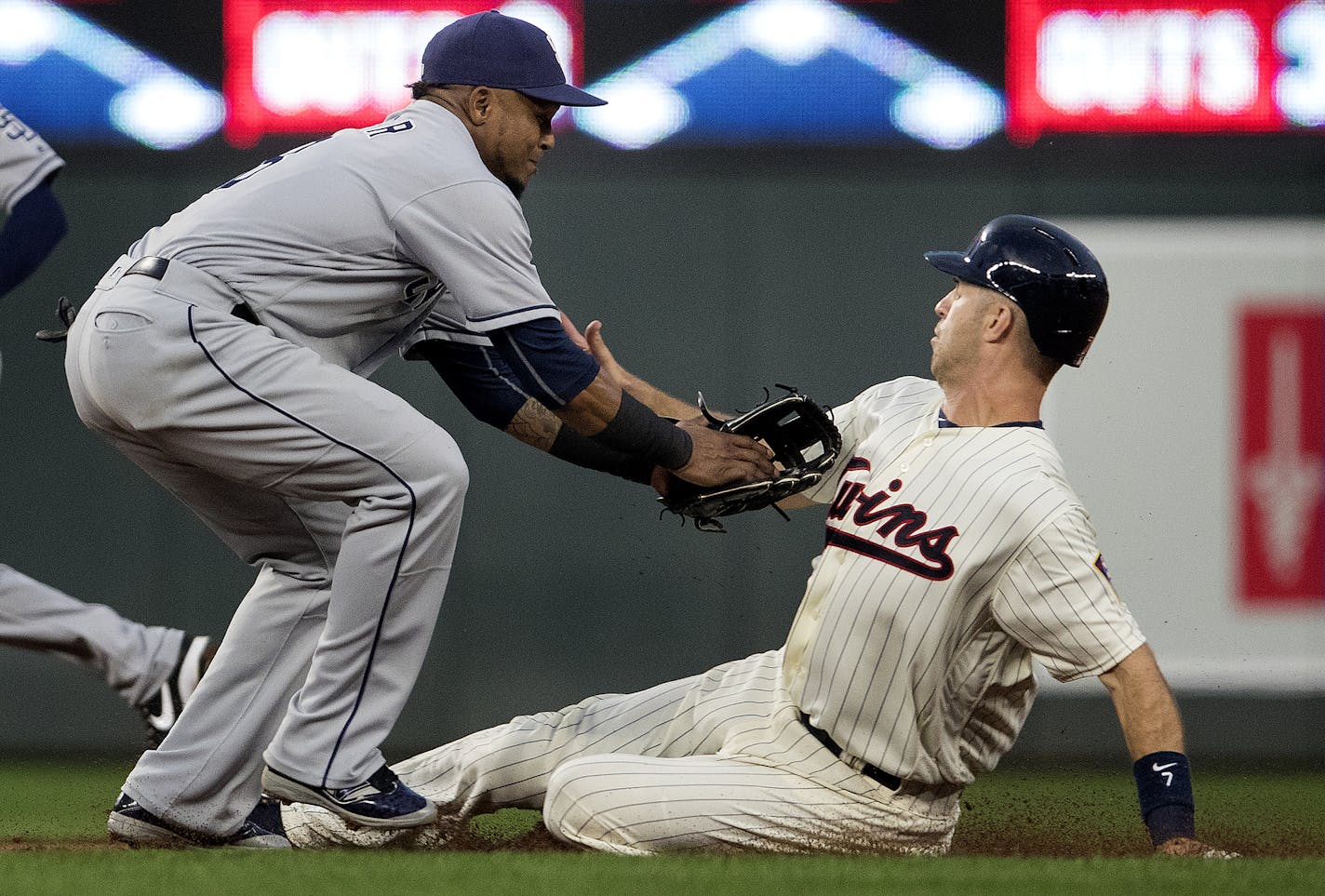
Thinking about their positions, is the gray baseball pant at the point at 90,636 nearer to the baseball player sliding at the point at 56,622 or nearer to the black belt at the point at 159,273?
the baseball player sliding at the point at 56,622

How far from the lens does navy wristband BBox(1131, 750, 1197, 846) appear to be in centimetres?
234

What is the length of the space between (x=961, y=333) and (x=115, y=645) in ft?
5.72

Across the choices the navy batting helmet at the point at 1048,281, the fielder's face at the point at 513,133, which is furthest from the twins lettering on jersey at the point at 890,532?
the fielder's face at the point at 513,133

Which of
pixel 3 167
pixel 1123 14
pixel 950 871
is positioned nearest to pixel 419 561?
pixel 950 871

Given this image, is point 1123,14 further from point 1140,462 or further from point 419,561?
point 419,561

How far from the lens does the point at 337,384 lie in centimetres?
254

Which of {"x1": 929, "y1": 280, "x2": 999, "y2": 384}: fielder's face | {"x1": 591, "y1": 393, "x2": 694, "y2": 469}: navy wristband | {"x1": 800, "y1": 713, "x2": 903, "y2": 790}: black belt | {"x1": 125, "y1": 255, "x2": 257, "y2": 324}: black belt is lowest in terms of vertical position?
{"x1": 800, "y1": 713, "x2": 903, "y2": 790}: black belt

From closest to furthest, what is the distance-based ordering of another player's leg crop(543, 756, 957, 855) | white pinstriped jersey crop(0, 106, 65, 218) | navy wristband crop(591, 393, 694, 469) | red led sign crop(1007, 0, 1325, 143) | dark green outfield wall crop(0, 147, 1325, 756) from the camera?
1. another player's leg crop(543, 756, 957, 855)
2. navy wristband crop(591, 393, 694, 469)
3. white pinstriped jersey crop(0, 106, 65, 218)
4. red led sign crop(1007, 0, 1325, 143)
5. dark green outfield wall crop(0, 147, 1325, 756)

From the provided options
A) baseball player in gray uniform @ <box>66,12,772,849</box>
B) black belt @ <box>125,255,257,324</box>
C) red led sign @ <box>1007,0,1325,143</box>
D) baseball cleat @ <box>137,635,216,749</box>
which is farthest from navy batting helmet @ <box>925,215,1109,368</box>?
red led sign @ <box>1007,0,1325,143</box>

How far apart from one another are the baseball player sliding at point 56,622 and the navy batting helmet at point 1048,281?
1681 millimetres

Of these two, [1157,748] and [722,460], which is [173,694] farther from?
[1157,748]

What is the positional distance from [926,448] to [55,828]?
1932 millimetres

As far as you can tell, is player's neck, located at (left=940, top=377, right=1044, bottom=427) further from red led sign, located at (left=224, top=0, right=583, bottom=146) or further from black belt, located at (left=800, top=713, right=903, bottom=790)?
red led sign, located at (left=224, top=0, right=583, bottom=146)

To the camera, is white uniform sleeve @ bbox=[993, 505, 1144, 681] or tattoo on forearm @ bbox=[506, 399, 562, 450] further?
tattoo on forearm @ bbox=[506, 399, 562, 450]
